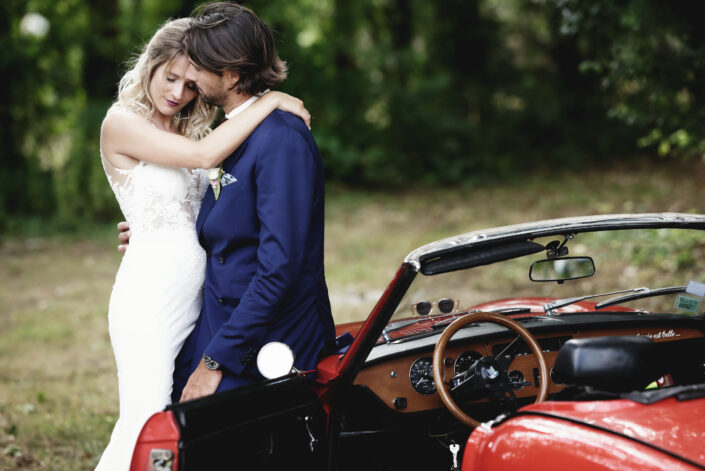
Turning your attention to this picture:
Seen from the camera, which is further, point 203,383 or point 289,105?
point 289,105

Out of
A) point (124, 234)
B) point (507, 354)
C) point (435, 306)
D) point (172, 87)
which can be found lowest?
point (507, 354)

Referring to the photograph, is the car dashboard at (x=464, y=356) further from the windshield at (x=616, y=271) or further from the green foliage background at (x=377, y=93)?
the green foliage background at (x=377, y=93)

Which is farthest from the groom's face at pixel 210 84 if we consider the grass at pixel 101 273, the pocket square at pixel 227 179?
the grass at pixel 101 273

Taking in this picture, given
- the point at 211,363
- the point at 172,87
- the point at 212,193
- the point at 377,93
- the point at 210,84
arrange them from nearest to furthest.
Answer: the point at 211,363, the point at 210,84, the point at 212,193, the point at 172,87, the point at 377,93

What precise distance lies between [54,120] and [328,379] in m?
13.9

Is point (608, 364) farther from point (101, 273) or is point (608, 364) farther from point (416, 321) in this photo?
point (101, 273)

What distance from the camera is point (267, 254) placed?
8.55 ft

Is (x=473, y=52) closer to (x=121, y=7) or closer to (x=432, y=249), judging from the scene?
(x=121, y=7)

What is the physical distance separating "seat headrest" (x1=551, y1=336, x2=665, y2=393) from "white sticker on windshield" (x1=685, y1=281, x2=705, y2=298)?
99 cm

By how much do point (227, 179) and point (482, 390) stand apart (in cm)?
132

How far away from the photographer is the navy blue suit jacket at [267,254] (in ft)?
8.57

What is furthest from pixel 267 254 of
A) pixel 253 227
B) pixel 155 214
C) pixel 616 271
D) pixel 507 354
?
pixel 616 271

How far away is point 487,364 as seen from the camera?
2947 mm

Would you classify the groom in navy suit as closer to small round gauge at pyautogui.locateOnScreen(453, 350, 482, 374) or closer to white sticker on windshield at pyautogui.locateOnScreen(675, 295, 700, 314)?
small round gauge at pyautogui.locateOnScreen(453, 350, 482, 374)
